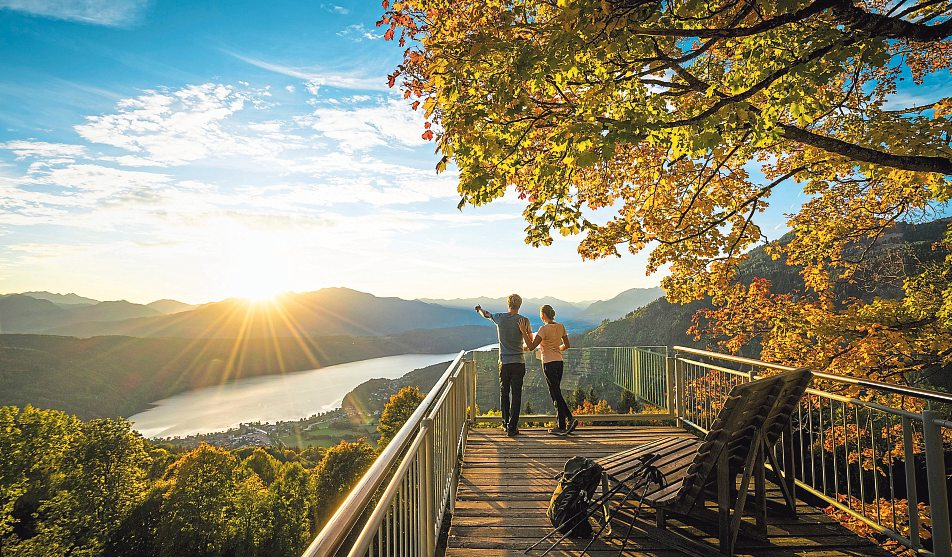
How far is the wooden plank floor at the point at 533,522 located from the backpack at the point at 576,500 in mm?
113

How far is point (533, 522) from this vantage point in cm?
432

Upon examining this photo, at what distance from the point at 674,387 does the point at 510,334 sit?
306 centimetres

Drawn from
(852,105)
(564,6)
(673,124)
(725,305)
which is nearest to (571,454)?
(673,124)

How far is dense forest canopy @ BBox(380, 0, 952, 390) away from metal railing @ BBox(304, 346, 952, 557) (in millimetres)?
2253

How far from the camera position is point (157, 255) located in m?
137

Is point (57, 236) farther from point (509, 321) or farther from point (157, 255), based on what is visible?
point (509, 321)

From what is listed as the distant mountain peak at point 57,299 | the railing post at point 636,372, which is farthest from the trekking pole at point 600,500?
the distant mountain peak at point 57,299

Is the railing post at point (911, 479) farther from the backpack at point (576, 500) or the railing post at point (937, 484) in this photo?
the backpack at point (576, 500)

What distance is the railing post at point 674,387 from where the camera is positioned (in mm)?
7797

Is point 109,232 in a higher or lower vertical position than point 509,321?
higher

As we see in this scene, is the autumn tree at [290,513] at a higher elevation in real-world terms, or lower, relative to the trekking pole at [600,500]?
lower

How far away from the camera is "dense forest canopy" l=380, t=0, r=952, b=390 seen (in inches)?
172

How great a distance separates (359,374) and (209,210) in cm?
4067

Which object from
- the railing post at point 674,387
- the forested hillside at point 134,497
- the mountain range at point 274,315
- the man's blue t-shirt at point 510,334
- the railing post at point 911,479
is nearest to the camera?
the railing post at point 911,479
